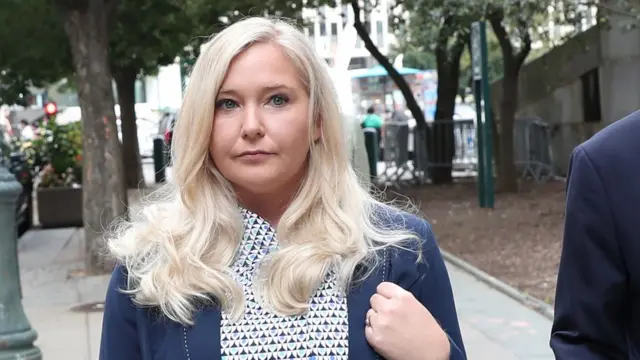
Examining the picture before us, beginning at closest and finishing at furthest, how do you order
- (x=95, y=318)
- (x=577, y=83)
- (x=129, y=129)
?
(x=95, y=318)
(x=577, y=83)
(x=129, y=129)

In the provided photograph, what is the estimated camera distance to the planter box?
55.7ft

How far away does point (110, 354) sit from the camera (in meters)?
2.11

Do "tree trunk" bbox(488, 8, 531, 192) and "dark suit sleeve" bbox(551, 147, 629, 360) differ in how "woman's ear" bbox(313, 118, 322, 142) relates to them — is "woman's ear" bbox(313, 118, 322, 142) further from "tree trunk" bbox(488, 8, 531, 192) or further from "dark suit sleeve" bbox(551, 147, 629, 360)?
"tree trunk" bbox(488, 8, 531, 192)

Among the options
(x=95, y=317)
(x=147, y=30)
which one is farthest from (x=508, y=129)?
(x=95, y=317)

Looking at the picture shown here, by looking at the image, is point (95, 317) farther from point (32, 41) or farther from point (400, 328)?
point (400, 328)

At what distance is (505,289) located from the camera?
9617 millimetres

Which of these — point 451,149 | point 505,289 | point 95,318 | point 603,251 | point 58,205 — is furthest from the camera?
point 451,149

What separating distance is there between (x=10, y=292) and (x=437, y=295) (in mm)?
4628

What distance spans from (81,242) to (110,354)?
13.1 metres

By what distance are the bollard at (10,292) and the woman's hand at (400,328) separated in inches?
175

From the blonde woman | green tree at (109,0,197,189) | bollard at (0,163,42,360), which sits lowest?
bollard at (0,163,42,360)

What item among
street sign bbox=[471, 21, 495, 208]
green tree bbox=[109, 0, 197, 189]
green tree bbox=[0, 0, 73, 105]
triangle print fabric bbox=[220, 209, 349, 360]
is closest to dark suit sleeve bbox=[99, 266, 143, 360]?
triangle print fabric bbox=[220, 209, 349, 360]

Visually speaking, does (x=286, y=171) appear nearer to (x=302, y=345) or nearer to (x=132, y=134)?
(x=302, y=345)

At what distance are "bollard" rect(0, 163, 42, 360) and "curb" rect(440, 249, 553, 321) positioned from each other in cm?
404
